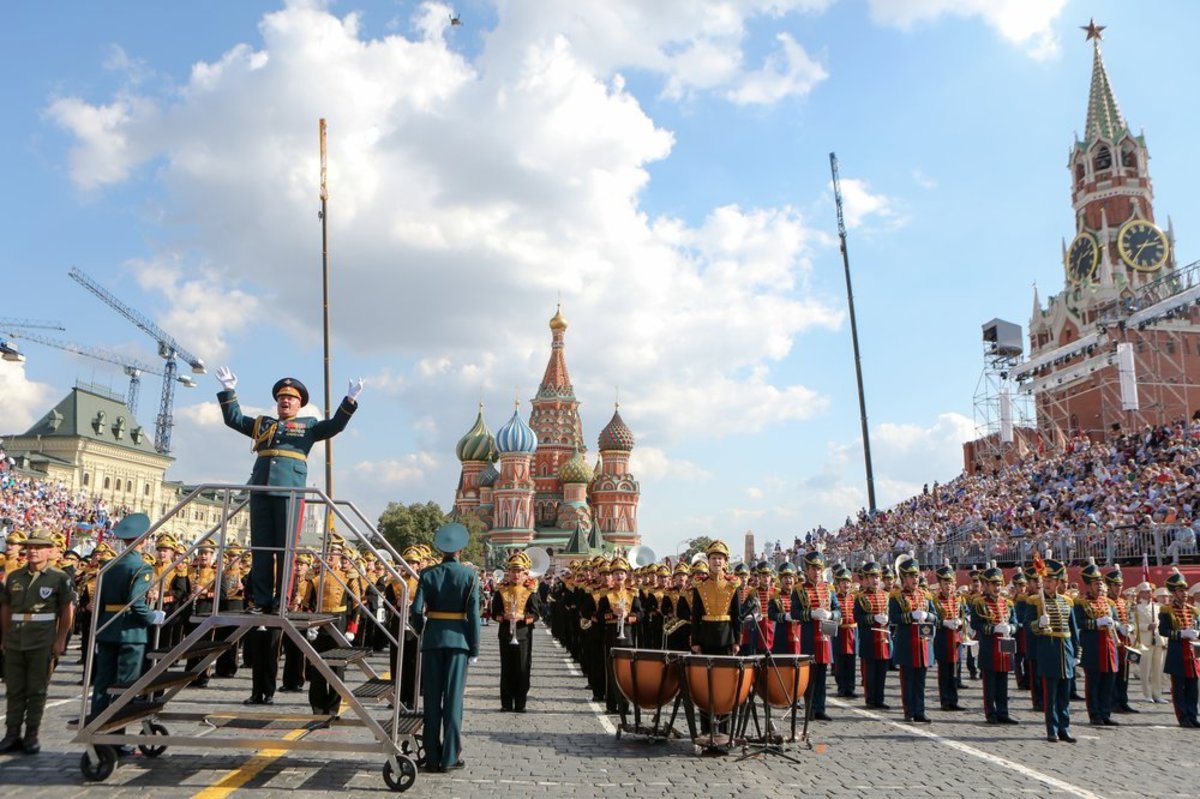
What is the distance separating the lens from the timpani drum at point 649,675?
8.91 m

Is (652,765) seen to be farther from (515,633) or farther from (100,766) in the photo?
(100,766)

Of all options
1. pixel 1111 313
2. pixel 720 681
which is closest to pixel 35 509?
pixel 720 681

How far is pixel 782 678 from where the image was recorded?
28.7 ft

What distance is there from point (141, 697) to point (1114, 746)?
10357mm

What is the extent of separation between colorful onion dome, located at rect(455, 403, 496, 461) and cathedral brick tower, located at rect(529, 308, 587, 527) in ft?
17.1

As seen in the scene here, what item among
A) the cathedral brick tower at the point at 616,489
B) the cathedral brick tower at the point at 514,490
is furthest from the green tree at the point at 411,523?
the cathedral brick tower at the point at 616,489

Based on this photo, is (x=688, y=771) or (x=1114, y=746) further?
(x=1114, y=746)

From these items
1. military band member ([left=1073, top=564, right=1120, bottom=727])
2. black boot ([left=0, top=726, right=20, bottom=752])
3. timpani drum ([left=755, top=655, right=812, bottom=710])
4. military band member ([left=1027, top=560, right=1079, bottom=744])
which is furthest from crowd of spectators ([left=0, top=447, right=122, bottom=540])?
military band member ([left=1073, top=564, right=1120, bottom=727])

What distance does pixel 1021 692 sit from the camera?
14.8 meters

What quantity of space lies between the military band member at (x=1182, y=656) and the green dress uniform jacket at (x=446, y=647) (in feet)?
30.9

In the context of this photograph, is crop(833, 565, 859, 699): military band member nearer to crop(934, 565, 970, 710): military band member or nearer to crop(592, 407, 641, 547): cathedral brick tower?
crop(934, 565, 970, 710): military band member

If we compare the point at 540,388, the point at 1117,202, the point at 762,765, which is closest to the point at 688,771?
the point at 762,765

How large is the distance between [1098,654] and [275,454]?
34.1 feet

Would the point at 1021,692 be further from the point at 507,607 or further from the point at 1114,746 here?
the point at 507,607
